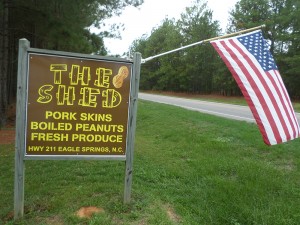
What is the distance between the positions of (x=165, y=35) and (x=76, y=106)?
58784 millimetres

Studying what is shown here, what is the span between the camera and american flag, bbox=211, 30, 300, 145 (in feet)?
13.2

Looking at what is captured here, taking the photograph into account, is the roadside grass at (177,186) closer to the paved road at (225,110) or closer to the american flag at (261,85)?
the american flag at (261,85)

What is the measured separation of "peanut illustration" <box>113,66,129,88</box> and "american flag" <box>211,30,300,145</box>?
4.25ft

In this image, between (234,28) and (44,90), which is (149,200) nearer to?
(44,90)

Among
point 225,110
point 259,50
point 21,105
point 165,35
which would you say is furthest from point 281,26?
point 21,105

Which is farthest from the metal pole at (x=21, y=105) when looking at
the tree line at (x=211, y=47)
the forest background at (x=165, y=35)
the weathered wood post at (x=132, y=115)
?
the tree line at (x=211, y=47)

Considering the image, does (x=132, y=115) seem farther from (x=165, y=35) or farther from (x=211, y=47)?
(x=165, y=35)

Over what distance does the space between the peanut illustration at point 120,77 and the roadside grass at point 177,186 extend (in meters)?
1.53

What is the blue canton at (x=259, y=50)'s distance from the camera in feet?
14.4

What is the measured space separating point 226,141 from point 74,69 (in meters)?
5.03

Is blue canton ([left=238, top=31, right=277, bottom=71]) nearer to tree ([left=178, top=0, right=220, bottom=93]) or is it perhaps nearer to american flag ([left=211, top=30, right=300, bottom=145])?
american flag ([left=211, top=30, right=300, bottom=145])

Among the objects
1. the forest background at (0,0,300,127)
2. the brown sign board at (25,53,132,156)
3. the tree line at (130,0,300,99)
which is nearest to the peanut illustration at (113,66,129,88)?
the brown sign board at (25,53,132,156)

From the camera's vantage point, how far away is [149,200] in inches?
170

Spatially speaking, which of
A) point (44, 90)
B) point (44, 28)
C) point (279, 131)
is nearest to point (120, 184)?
point (44, 90)
